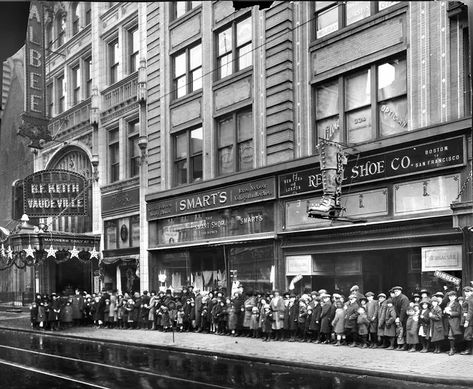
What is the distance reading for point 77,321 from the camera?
2542 centimetres

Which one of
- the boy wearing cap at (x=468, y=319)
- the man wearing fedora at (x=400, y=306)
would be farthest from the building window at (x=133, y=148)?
the boy wearing cap at (x=468, y=319)

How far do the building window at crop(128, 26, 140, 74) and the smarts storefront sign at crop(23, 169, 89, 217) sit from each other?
50.2 ft

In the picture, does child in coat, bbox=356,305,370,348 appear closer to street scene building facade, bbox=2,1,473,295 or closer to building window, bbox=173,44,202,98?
street scene building facade, bbox=2,1,473,295

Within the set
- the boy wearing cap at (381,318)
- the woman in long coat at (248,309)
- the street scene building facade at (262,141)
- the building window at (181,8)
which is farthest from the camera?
the building window at (181,8)

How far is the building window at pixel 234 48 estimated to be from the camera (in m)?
22.2

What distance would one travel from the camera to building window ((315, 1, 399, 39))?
17516 mm

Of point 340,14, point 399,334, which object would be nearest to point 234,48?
point 340,14

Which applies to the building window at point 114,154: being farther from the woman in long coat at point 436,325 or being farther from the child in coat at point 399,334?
the woman in long coat at point 436,325

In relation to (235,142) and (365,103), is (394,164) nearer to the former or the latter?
(365,103)

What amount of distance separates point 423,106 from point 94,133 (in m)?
18.1

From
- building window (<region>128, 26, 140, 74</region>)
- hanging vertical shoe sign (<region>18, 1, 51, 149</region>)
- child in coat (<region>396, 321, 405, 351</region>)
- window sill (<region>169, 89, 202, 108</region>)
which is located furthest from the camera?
building window (<region>128, 26, 140, 74</region>)

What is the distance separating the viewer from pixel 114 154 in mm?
29969

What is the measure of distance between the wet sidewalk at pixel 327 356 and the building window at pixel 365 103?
250 inches

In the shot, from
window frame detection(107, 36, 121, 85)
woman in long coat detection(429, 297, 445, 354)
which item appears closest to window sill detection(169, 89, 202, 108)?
window frame detection(107, 36, 121, 85)
